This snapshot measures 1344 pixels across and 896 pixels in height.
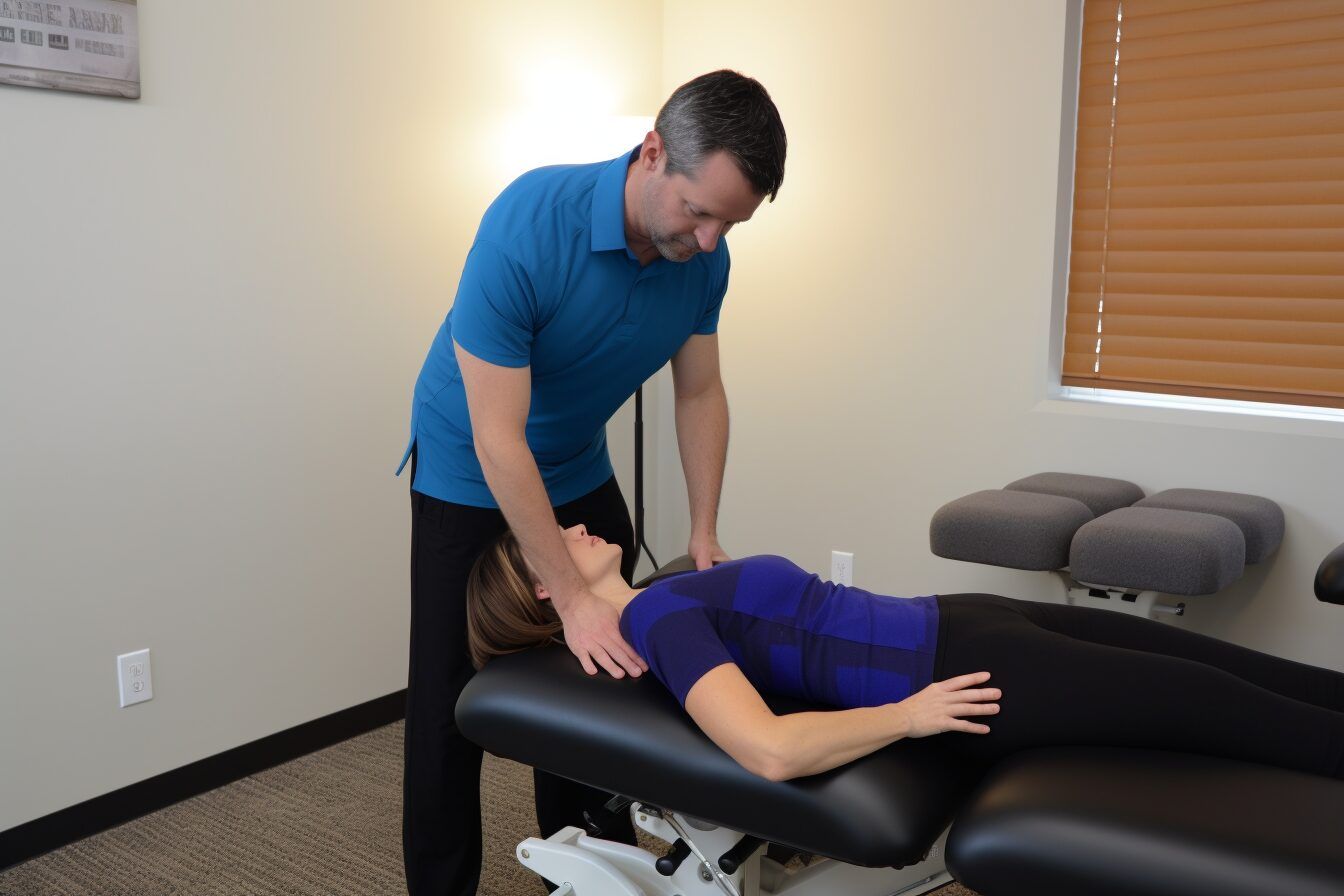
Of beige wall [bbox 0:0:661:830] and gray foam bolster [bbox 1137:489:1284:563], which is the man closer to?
beige wall [bbox 0:0:661:830]

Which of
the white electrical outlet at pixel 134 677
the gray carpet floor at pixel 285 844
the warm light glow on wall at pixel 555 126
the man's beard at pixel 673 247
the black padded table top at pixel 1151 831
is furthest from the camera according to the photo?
the warm light glow on wall at pixel 555 126

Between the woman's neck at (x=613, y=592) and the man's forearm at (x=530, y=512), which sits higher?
the man's forearm at (x=530, y=512)

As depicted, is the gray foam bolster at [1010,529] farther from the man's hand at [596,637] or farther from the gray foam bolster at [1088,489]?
the man's hand at [596,637]

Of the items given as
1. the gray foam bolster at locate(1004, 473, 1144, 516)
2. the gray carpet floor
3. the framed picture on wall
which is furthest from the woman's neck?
the framed picture on wall

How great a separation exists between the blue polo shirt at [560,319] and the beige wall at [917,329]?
1.10 meters

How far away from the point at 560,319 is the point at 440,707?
0.62 metres

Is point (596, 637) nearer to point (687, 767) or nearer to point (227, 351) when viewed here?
point (687, 767)

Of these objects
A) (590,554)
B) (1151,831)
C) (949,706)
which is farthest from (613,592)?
(1151,831)

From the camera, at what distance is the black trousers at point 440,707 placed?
68.5 inches

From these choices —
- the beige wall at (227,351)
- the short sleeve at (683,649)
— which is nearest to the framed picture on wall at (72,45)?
the beige wall at (227,351)

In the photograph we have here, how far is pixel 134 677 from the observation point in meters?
2.27

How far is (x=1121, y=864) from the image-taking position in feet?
3.28

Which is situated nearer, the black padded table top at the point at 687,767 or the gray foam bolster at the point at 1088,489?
the black padded table top at the point at 687,767

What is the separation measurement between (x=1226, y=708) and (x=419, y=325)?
79.7 inches
